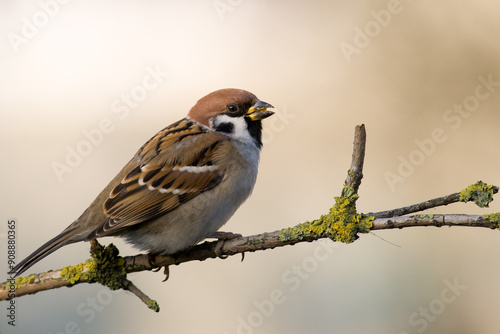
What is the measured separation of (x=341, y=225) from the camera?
7.48 feet

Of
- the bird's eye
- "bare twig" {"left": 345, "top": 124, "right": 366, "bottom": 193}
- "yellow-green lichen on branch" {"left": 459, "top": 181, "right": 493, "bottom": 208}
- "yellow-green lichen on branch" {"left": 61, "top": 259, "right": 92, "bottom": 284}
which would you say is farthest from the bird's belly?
"yellow-green lichen on branch" {"left": 459, "top": 181, "right": 493, "bottom": 208}

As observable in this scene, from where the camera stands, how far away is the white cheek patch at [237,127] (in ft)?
11.7

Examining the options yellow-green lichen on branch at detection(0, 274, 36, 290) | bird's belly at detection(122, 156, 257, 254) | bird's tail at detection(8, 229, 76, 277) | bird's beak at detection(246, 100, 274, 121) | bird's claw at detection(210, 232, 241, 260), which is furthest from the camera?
bird's beak at detection(246, 100, 274, 121)

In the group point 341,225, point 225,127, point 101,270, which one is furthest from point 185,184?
point 341,225

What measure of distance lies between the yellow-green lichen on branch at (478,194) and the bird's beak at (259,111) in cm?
156

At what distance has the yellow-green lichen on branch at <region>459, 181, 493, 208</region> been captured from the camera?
81.5 inches

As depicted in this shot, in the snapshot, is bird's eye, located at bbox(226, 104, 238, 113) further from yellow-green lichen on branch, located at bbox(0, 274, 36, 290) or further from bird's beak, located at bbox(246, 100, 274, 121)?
yellow-green lichen on branch, located at bbox(0, 274, 36, 290)

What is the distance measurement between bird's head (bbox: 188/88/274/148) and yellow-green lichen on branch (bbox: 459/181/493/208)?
1557 mm

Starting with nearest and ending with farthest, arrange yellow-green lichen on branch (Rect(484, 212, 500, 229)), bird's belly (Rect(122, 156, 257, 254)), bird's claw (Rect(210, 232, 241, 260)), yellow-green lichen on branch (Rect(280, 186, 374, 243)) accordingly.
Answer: yellow-green lichen on branch (Rect(484, 212, 500, 229))
yellow-green lichen on branch (Rect(280, 186, 374, 243))
bird's claw (Rect(210, 232, 241, 260))
bird's belly (Rect(122, 156, 257, 254))

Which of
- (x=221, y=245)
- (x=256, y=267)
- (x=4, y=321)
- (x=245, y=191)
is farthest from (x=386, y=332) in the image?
(x=4, y=321)

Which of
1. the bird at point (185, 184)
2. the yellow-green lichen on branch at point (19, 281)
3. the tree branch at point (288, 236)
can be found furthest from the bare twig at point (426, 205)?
the yellow-green lichen on branch at point (19, 281)

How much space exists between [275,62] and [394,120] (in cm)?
105

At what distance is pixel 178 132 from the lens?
11.4ft

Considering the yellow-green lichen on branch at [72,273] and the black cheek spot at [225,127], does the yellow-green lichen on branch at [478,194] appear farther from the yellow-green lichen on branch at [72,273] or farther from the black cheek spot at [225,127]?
the black cheek spot at [225,127]
